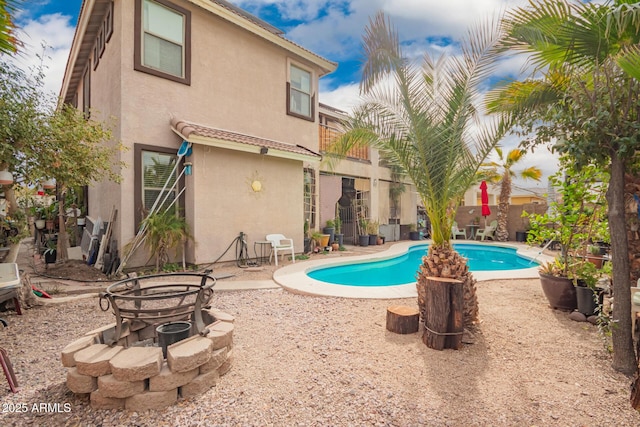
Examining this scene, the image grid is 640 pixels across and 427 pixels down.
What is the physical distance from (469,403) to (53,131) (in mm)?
6764

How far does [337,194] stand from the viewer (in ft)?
45.9

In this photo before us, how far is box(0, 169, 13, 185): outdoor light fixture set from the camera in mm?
4824

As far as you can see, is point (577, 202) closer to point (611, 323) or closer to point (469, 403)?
point (611, 323)

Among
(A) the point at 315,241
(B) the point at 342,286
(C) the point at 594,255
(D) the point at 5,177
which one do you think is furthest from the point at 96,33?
(C) the point at 594,255

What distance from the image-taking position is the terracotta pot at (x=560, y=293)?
5109mm

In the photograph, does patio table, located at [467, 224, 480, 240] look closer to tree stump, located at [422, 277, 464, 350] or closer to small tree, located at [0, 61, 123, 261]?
tree stump, located at [422, 277, 464, 350]

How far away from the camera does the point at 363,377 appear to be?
3.21 m

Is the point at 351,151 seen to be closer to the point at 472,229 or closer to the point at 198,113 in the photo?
the point at 198,113

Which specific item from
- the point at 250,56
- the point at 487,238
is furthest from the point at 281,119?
the point at 487,238

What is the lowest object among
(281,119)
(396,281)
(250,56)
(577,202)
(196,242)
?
(396,281)

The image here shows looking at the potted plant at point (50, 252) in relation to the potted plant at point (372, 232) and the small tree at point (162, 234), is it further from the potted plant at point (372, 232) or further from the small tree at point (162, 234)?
the potted plant at point (372, 232)

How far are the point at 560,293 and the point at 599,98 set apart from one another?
3.20m

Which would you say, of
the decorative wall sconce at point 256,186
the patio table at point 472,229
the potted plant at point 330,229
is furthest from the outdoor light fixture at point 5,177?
the patio table at point 472,229

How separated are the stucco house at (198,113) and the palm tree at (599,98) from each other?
6884mm
